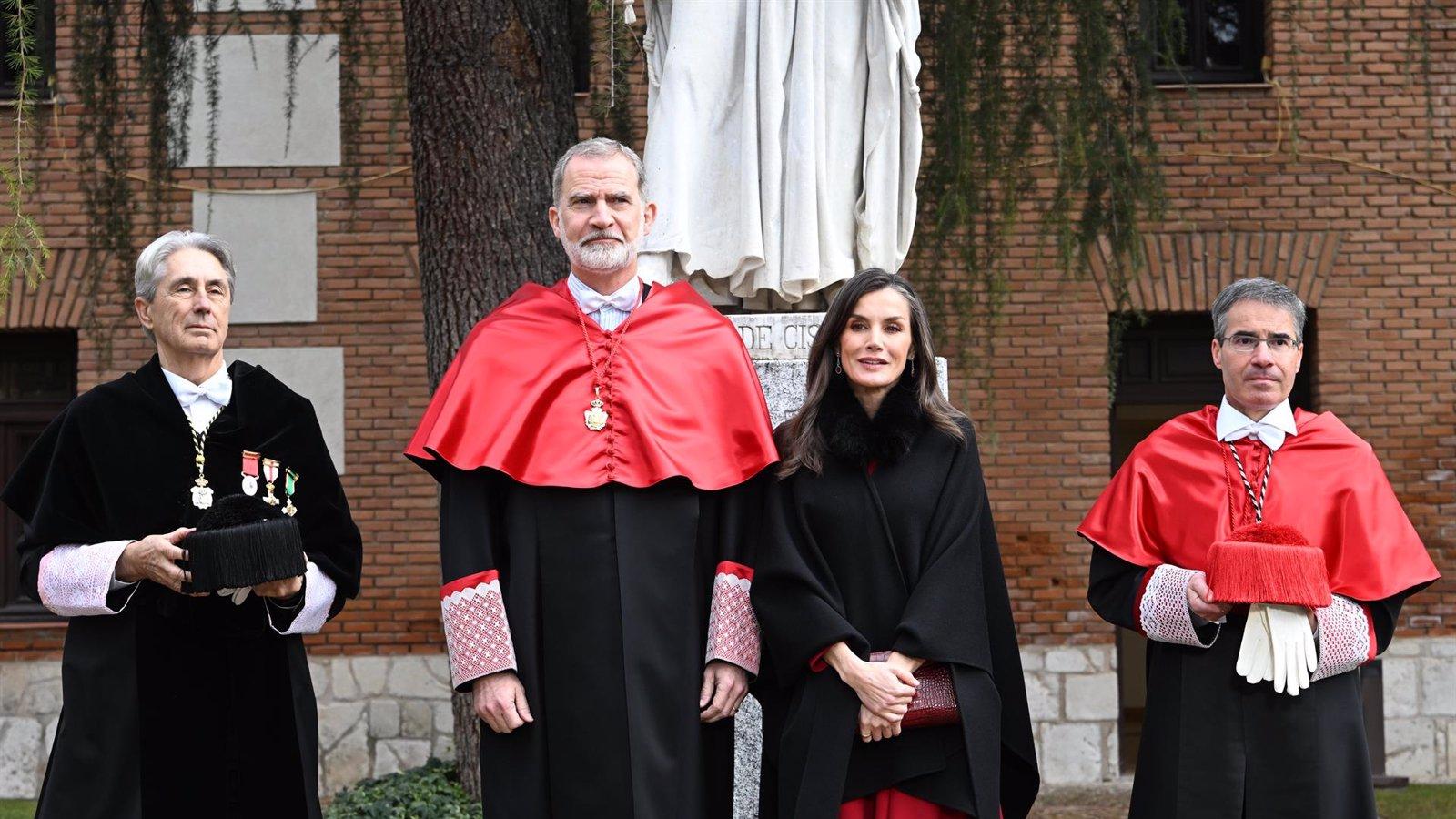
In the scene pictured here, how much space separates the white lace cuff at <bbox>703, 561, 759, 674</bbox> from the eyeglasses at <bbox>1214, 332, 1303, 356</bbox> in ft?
4.38

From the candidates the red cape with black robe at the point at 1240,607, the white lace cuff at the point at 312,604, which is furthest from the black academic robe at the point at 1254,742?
the white lace cuff at the point at 312,604

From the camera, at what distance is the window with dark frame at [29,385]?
31.5ft

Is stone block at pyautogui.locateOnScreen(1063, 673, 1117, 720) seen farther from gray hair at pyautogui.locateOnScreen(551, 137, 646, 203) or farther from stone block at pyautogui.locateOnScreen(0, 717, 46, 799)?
gray hair at pyautogui.locateOnScreen(551, 137, 646, 203)

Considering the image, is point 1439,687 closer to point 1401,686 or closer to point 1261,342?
point 1401,686

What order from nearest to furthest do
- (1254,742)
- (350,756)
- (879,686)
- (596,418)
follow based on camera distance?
1. (879,686)
2. (596,418)
3. (1254,742)
4. (350,756)

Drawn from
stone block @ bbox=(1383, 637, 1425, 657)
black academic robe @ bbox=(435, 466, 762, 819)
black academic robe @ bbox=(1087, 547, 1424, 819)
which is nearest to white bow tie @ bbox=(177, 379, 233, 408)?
black academic robe @ bbox=(435, 466, 762, 819)

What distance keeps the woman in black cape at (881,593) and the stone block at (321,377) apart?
6.13 metres

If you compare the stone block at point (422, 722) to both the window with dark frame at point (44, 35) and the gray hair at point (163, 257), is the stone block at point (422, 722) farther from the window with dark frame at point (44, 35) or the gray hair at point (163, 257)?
the gray hair at point (163, 257)

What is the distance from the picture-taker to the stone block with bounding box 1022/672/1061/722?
30.3 ft

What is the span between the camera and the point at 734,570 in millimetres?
3471

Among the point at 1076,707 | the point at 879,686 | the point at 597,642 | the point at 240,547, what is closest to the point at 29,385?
the point at 1076,707

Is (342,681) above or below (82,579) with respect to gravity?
below

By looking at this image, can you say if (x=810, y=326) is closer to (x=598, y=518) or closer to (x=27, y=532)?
(x=598, y=518)

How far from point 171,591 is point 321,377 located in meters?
5.82
